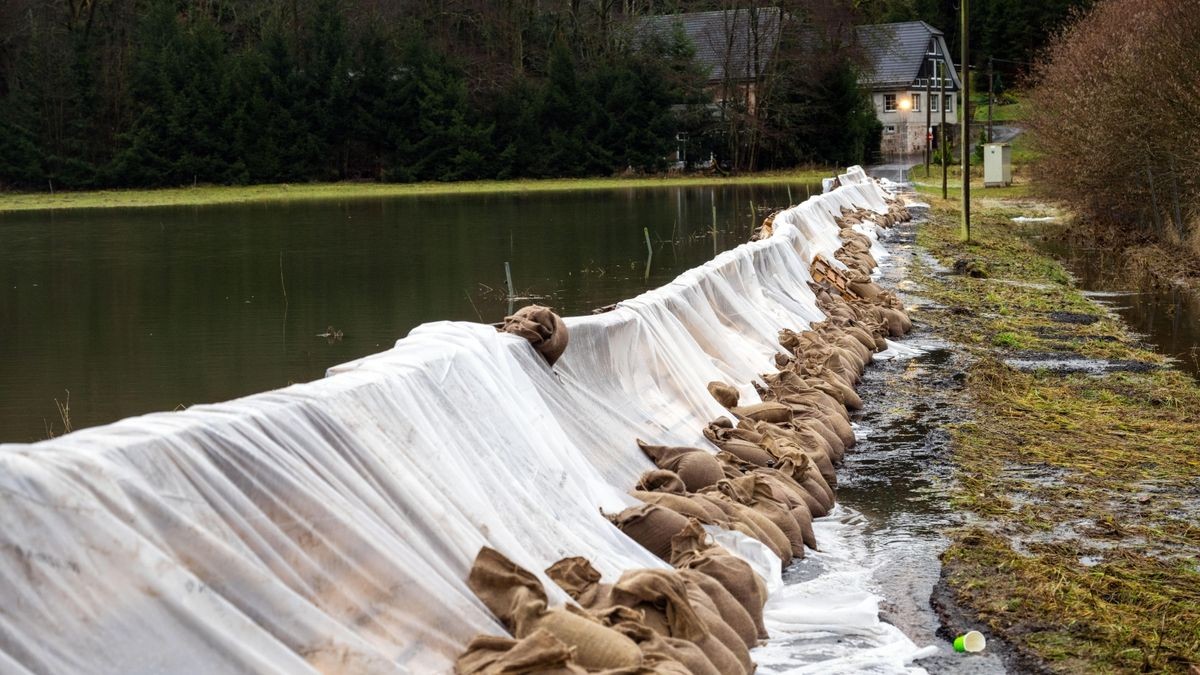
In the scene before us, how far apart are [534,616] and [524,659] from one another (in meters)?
0.39

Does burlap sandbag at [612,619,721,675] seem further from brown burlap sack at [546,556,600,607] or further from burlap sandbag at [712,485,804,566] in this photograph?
burlap sandbag at [712,485,804,566]

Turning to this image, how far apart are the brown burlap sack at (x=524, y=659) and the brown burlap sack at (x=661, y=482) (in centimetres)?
274

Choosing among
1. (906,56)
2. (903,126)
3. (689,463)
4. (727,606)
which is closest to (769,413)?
(689,463)

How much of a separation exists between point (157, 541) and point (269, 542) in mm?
447

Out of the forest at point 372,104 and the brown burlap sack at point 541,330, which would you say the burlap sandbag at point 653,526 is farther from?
the forest at point 372,104

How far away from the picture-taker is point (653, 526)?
20.7 feet

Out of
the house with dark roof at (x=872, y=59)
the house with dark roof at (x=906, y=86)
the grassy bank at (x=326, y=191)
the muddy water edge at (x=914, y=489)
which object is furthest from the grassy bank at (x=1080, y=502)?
the house with dark roof at (x=906, y=86)

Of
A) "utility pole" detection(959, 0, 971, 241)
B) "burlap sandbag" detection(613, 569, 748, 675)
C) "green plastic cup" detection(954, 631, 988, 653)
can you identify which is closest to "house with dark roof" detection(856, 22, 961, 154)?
"utility pole" detection(959, 0, 971, 241)

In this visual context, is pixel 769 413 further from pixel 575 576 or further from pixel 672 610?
pixel 672 610

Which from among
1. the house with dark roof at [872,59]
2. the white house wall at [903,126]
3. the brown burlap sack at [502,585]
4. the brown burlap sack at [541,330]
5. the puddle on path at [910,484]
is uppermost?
the house with dark roof at [872,59]

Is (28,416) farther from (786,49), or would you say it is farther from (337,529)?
(786,49)

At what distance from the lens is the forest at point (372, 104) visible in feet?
173

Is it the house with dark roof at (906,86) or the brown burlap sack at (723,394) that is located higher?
the house with dark roof at (906,86)

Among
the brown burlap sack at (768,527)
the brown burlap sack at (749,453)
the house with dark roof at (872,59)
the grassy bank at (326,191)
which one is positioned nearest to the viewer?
the brown burlap sack at (768,527)
